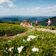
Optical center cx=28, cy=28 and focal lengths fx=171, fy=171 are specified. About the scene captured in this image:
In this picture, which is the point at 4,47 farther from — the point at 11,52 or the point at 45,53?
the point at 45,53

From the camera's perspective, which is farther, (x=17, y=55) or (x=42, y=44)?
(x=42, y=44)

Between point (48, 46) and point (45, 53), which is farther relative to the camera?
point (48, 46)

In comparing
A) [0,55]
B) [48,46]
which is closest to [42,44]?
[48,46]

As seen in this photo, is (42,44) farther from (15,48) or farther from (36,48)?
(15,48)

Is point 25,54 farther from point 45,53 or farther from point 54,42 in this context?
point 54,42

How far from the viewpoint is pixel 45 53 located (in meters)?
9.38

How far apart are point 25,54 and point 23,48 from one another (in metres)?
0.66

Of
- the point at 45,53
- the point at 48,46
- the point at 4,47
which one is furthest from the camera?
the point at 4,47

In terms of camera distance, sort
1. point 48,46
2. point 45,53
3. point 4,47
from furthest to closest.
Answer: point 4,47
point 48,46
point 45,53

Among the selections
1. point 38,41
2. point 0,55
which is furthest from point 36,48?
point 0,55

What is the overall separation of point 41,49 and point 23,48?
45.1 inches

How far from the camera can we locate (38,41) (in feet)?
35.6

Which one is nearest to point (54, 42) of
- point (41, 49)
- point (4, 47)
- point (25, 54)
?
point (41, 49)

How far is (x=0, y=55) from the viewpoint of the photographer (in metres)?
9.87
